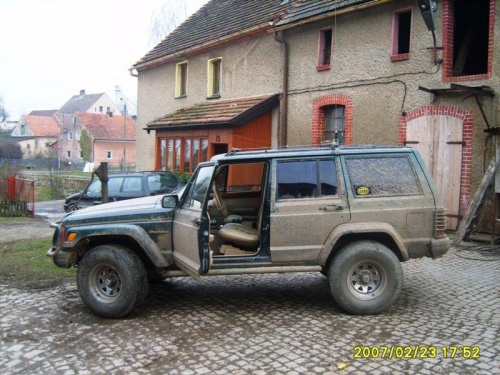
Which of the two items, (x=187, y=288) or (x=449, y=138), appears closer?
(x=187, y=288)

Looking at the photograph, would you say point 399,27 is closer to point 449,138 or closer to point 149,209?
point 449,138

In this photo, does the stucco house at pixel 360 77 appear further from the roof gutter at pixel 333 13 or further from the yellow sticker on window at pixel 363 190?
the yellow sticker on window at pixel 363 190

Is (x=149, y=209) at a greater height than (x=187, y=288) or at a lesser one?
greater

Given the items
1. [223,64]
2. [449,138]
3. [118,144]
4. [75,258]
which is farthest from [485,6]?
[118,144]

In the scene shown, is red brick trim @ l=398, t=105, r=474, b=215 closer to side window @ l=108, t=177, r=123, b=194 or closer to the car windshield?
the car windshield

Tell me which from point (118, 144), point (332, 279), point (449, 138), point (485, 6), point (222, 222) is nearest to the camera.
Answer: point (332, 279)

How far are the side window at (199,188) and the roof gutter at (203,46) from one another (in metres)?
10.1

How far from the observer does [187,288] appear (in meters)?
7.20

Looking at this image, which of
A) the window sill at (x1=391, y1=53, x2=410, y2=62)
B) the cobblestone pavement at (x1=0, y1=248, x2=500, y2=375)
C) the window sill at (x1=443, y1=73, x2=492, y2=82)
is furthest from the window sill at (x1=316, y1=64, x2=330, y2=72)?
the cobblestone pavement at (x1=0, y1=248, x2=500, y2=375)

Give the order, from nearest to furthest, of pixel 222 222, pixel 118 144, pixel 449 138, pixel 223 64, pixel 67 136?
pixel 222 222 → pixel 449 138 → pixel 223 64 → pixel 118 144 → pixel 67 136

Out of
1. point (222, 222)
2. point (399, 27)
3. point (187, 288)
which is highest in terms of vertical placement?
point (399, 27)

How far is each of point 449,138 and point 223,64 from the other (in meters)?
9.30

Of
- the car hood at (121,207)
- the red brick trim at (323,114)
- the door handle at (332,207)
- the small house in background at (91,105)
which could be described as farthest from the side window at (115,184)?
the small house in background at (91,105)

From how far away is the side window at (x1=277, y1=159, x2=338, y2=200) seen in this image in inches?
230
